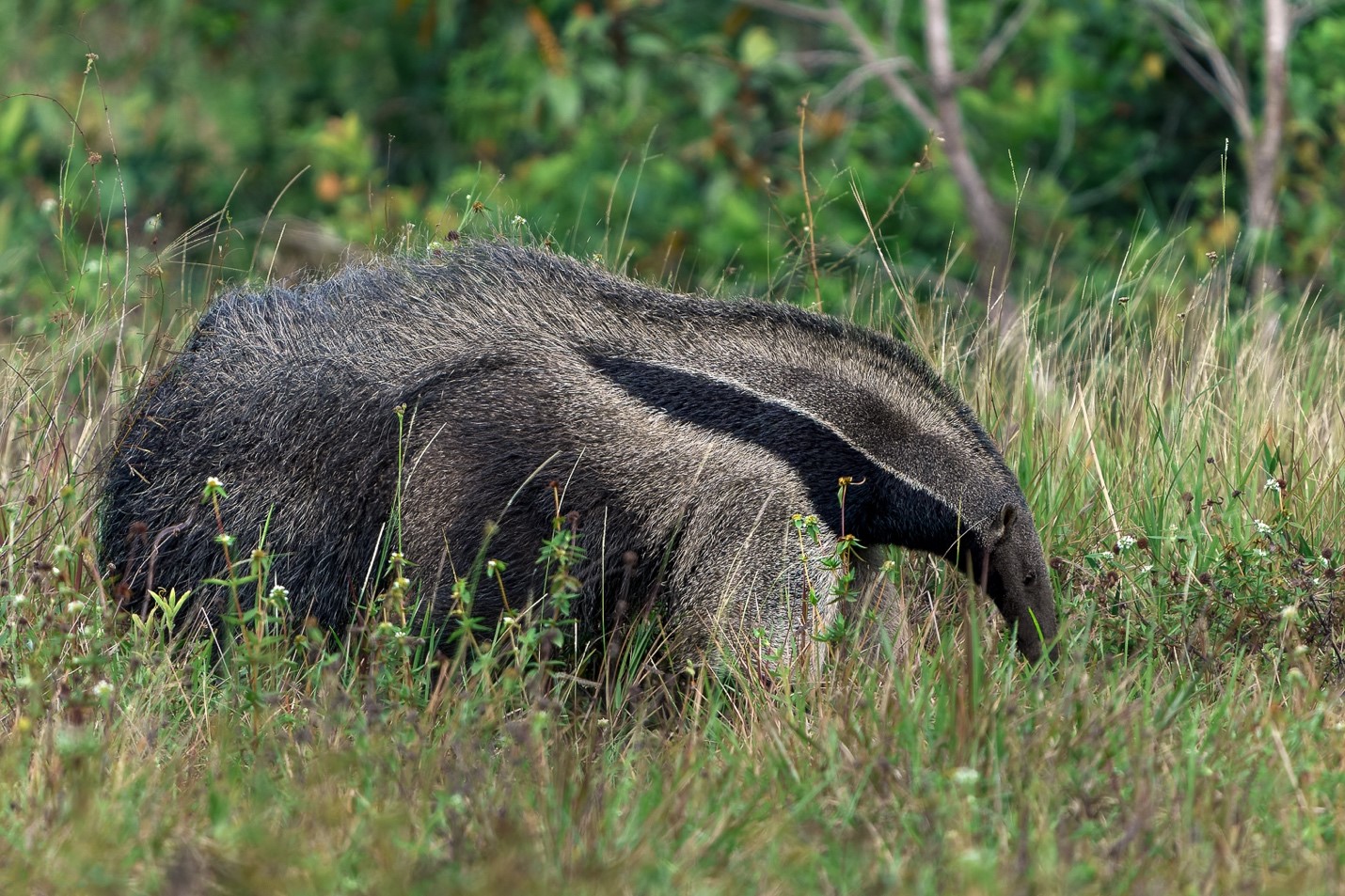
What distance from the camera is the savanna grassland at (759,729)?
10.1 ft

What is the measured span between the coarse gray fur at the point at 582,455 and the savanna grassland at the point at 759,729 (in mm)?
200

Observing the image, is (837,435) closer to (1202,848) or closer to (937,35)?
(1202,848)

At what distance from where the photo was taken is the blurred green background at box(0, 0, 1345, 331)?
34.0ft

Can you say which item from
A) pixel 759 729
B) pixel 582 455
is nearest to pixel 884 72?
pixel 582 455

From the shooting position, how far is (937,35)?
10.5 m

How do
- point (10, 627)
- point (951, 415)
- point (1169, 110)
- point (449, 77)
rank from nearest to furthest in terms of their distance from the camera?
point (10, 627), point (951, 415), point (1169, 110), point (449, 77)

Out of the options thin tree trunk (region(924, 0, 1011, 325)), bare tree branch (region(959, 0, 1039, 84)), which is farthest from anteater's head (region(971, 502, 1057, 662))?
bare tree branch (region(959, 0, 1039, 84))

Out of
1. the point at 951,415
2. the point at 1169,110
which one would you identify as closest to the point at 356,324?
the point at 951,415

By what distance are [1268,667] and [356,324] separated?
3.00m

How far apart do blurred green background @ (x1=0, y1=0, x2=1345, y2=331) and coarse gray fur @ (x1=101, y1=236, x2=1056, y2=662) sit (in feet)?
13.8

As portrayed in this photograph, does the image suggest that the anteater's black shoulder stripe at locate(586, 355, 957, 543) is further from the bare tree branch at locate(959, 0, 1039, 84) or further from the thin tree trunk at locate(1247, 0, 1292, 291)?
the bare tree branch at locate(959, 0, 1039, 84)

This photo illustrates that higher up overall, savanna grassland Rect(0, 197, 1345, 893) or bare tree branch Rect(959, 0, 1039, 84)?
bare tree branch Rect(959, 0, 1039, 84)

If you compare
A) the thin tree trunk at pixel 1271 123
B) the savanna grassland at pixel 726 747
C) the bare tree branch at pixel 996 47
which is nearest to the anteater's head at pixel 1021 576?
the savanna grassland at pixel 726 747

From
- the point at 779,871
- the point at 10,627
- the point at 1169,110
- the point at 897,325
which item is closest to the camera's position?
the point at 779,871
